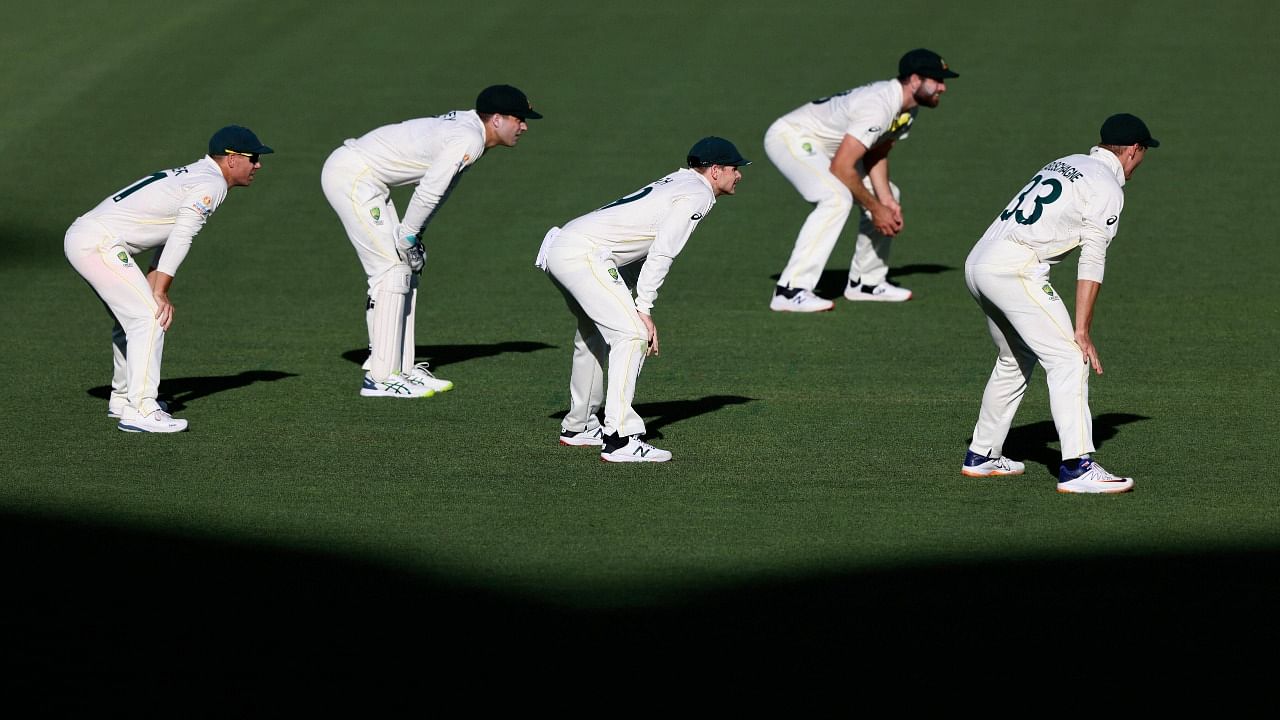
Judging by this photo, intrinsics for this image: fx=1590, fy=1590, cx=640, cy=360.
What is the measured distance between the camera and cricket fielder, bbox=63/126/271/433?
1041cm

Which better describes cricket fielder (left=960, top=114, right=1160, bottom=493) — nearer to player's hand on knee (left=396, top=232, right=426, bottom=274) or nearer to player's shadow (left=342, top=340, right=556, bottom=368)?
player's hand on knee (left=396, top=232, right=426, bottom=274)

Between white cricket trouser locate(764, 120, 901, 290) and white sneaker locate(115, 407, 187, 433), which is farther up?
white cricket trouser locate(764, 120, 901, 290)

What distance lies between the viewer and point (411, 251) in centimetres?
1178

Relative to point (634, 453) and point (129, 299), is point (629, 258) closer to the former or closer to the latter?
point (634, 453)

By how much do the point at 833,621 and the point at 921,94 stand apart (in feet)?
28.5

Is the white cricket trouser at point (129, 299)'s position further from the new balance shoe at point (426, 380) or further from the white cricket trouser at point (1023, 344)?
the white cricket trouser at point (1023, 344)

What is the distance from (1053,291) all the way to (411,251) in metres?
5.04

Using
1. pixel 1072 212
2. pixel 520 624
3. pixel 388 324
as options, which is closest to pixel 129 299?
pixel 388 324

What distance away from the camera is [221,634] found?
6715mm

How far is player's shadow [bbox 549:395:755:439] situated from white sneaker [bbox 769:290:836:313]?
3322mm

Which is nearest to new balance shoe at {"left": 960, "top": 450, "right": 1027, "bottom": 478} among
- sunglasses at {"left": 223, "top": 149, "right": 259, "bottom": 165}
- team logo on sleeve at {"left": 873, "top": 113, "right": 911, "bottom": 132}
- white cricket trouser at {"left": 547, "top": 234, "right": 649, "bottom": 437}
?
white cricket trouser at {"left": 547, "top": 234, "right": 649, "bottom": 437}

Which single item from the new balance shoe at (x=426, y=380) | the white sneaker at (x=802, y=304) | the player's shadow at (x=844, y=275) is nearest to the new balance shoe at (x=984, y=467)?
the new balance shoe at (x=426, y=380)

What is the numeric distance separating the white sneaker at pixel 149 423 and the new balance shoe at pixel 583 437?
99.8 inches

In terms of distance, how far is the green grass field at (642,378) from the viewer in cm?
723
